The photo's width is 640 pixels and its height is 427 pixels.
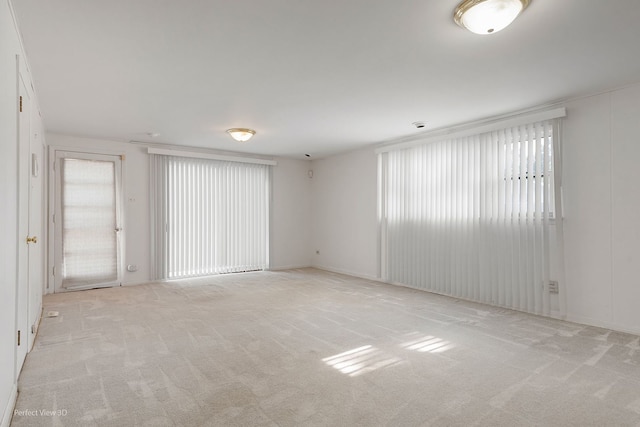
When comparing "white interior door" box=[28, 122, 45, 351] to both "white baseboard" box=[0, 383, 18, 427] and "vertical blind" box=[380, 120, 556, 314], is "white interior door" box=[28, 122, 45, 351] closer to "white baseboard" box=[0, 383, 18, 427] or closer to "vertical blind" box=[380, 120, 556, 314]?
"white baseboard" box=[0, 383, 18, 427]

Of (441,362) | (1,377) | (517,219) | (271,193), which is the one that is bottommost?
Result: (441,362)

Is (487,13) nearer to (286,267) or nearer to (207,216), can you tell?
(207,216)

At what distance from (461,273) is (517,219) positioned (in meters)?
1.15

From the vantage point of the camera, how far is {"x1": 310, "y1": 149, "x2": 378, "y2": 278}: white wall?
686 cm

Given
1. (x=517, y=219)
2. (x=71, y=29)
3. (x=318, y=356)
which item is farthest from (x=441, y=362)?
(x=71, y=29)

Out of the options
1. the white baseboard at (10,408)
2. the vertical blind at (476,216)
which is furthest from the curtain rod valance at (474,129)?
the white baseboard at (10,408)

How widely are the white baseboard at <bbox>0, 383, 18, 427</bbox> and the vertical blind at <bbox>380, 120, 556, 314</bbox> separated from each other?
4.97m

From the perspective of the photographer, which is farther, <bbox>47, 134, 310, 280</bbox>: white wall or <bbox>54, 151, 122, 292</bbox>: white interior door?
<bbox>47, 134, 310, 280</bbox>: white wall

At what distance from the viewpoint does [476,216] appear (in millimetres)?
5004

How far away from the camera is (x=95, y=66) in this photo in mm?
3164

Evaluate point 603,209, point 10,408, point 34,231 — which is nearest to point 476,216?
point 603,209

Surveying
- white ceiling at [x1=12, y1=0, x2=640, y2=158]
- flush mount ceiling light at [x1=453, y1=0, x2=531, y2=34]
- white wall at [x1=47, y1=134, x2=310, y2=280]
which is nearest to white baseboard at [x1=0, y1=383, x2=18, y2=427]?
white ceiling at [x1=12, y1=0, x2=640, y2=158]

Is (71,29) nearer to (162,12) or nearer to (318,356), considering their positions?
(162,12)

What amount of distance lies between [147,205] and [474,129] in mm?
5603
